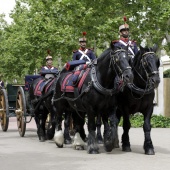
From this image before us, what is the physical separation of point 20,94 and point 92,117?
17.4 ft

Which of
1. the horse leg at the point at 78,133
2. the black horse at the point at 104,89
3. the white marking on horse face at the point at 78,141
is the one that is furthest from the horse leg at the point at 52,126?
the black horse at the point at 104,89

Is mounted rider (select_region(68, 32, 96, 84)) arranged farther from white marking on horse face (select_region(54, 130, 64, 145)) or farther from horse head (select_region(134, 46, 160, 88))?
horse head (select_region(134, 46, 160, 88))

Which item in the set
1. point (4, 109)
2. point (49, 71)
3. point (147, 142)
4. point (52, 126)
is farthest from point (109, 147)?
point (4, 109)

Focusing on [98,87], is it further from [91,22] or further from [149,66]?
[91,22]

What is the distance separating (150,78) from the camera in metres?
9.77

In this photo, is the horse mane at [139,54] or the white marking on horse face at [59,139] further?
the white marking on horse face at [59,139]

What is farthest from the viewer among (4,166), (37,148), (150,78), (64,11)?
(64,11)

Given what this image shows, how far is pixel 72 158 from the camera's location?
9.95m

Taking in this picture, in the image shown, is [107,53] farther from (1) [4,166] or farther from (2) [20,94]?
(2) [20,94]

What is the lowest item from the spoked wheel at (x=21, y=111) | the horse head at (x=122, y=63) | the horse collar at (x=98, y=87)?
the spoked wheel at (x=21, y=111)

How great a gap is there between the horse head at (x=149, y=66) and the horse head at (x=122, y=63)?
0.97 feet

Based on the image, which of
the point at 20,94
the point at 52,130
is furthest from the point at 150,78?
the point at 20,94

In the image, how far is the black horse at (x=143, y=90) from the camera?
990 cm

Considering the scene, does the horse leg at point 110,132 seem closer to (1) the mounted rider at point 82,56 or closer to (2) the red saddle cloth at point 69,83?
(2) the red saddle cloth at point 69,83
